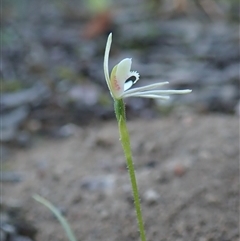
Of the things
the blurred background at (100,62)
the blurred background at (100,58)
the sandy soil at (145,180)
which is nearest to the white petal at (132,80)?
the sandy soil at (145,180)

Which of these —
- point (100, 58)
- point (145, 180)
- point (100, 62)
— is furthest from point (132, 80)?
point (100, 58)

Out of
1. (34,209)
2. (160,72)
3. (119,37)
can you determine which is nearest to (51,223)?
(34,209)

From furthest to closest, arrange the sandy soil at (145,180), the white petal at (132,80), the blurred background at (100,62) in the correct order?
the blurred background at (100,62)
the sandy soil at (145,180)
the white petal at (132,80)

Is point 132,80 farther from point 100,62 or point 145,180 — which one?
point 100,62

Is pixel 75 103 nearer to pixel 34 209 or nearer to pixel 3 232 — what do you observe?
pixel 34 209

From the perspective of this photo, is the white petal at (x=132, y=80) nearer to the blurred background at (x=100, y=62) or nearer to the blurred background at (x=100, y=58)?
the blurred background at (x=100, y=62)
